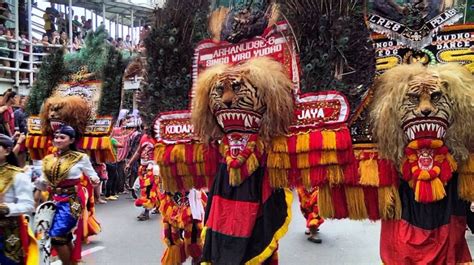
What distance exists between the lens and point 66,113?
5.87 metres

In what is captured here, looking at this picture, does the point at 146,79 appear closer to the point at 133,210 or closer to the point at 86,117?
the point at 86,117

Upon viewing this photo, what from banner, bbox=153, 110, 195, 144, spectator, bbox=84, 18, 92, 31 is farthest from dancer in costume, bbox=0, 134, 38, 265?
spectator, bbox=84, 18, 92, 31

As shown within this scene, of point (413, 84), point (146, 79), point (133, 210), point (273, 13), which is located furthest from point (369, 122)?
point (133, 210)

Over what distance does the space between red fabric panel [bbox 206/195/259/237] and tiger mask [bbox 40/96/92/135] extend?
9.44ft

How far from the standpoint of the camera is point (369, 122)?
3371 millimetres

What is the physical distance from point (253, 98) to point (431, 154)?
1.15m

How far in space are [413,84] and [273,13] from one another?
1.08 m

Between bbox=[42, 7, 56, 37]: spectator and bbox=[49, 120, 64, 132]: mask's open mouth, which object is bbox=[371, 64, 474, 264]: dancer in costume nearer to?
bbox=[49, 120, 64, 132]: mask's open mouth

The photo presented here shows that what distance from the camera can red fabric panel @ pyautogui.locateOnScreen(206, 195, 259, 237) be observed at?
11.4 ft

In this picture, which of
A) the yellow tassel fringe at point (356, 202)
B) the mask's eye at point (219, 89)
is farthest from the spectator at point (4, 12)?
the yellow tassel fringe at point (356, 202)

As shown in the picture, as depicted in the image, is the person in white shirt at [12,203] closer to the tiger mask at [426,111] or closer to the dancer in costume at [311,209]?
the tiger mask at [426,111]

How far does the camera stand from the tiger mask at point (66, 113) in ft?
19.2

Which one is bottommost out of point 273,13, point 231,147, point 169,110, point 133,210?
point 133,210

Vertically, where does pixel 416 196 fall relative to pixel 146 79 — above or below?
below
